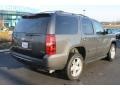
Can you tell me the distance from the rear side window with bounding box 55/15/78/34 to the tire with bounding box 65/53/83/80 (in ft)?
2.36

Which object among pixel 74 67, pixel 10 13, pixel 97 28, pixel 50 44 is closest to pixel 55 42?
pixel 50 44

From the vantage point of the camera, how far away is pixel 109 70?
7.65 metres

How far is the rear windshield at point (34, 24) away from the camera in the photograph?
5.83 m

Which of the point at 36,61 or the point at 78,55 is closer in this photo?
the point at 36,61

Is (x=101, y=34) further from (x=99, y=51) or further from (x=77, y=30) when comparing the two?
(x=77, y=30)

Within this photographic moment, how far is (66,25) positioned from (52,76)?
1.60 metres

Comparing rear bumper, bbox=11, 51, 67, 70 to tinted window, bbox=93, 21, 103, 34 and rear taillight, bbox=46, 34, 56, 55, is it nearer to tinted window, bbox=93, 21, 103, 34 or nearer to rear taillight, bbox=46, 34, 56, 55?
rear taillight, bbox=46, 34, 56, 55

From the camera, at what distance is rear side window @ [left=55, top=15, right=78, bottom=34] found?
5942mm

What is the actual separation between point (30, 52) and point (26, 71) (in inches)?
53.8

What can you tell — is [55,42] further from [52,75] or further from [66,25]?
[52,75]

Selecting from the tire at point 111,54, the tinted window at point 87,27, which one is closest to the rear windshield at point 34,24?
the tinted window at point 87,27

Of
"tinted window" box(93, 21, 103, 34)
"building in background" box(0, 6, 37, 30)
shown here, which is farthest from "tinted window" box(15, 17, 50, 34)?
"building in background" box(0, 6, 37, 30)

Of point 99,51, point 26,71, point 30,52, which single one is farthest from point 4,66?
point 99,51
